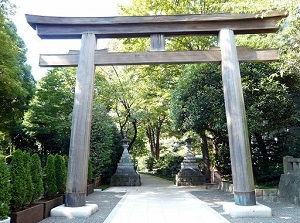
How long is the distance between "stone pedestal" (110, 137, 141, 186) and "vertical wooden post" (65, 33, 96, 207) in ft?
26.6

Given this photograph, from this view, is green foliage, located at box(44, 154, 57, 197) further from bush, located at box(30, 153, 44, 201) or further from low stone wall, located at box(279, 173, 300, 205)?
low stone wall, located at box(279, 173, 300, 205)

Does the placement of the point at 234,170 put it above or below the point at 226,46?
below

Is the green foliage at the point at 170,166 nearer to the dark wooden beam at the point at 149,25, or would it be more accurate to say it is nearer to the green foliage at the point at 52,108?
the green foliage at the point at 52,108

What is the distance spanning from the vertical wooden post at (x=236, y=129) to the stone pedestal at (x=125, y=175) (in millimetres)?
8782

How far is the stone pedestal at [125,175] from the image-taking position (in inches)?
556

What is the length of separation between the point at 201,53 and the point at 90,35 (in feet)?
10.2

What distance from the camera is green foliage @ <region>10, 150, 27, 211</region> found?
482 cm

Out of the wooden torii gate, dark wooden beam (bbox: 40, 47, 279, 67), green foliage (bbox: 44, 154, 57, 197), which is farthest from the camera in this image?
dark wooden beam (bbox: 40, 47, 279, 67)

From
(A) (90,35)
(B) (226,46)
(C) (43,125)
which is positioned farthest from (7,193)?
(C) (43,125)

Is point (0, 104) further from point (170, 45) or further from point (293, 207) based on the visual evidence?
point (293, 207)

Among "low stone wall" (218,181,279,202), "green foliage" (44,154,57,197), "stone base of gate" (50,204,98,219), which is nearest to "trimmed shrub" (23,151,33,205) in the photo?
"stone base of gate" (50,204,98,219)

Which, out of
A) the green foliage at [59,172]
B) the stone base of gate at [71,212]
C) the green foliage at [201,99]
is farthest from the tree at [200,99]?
the stone base of gate at [71,212]

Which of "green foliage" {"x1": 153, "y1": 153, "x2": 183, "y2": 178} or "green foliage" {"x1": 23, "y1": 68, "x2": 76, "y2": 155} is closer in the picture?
"green foliage" {"x1": 23, "y1": 68, "x2": 76, "y2": 155}

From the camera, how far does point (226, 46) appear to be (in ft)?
22.7
